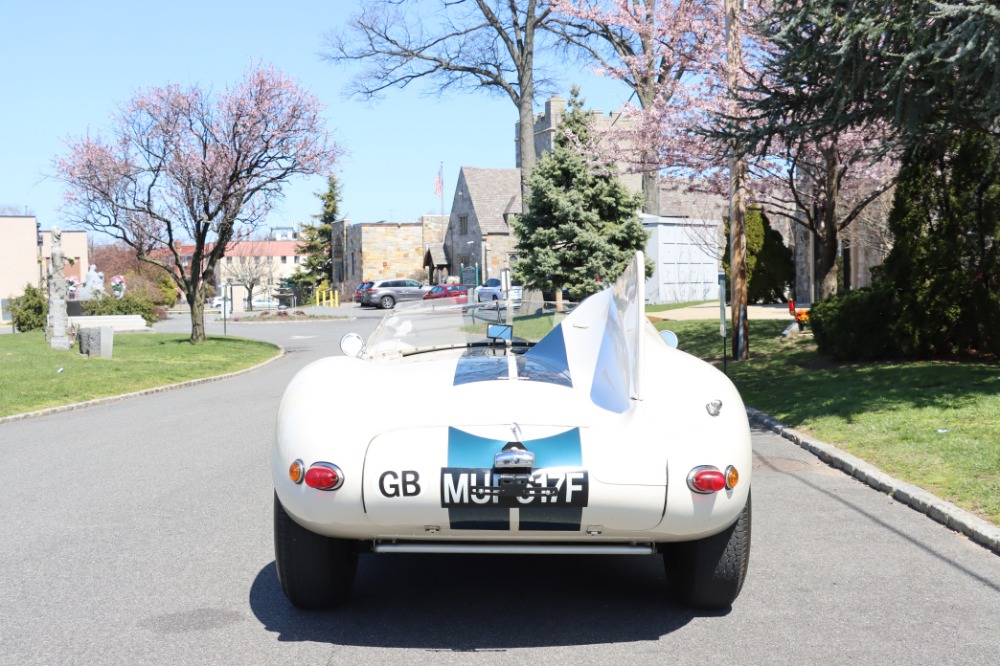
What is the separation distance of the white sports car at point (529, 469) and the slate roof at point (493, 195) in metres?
59.4

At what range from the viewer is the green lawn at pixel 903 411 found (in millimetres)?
7973

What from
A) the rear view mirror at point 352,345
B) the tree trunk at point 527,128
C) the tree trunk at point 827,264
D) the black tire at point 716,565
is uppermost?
the tree trunk at point 527,128

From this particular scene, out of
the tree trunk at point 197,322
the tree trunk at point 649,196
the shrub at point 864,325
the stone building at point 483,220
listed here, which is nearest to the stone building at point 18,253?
the stone building at point 483,220

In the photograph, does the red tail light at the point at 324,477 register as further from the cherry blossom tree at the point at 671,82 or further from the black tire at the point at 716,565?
the cherry blossom tree at the point at 671,82

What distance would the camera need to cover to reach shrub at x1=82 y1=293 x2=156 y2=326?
148ft

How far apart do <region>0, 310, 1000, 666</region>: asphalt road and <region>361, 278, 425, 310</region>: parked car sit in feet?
170

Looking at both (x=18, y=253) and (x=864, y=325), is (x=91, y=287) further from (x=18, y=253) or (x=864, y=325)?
(x=864, y=325)

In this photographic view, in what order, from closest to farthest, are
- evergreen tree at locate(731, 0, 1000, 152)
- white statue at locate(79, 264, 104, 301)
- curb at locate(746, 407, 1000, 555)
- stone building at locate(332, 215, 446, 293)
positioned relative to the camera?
curb at locate(746, 407, 1000, 555) < evergreen tree at locate(731, 0, 1000, 152) < white statue at locate(79, 264, 104, 301) < stone building at locate(332, 215, 446, 293)

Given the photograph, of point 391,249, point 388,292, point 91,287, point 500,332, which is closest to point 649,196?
point 388,292

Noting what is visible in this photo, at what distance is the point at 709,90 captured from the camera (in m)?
22.6

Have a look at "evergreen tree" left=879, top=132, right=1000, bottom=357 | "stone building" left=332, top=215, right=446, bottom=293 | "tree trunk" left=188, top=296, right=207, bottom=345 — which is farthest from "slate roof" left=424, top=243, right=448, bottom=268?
"evergreen tree" left=879, top=132, right=1000, bottom=357

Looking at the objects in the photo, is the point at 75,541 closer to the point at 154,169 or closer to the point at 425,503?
the point at 425,503

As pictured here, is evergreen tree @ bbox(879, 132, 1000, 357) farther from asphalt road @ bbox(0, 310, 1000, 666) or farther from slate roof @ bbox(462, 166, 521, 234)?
slate roof @ bbox(462, 166, 521, 234)

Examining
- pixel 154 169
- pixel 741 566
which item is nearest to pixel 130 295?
pixel 154 169
